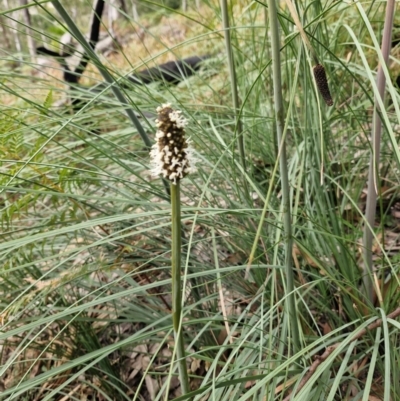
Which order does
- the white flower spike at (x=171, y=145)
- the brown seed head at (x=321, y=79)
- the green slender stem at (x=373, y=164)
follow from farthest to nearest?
1. the green slender stem at (x=373, y=164)
2. the brown seed head at (x=321, y=79)
3. the white flower spike at (x=171, y=145)

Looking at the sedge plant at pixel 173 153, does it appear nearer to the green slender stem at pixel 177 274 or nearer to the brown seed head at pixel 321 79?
the green slender stem at pixel 177 274

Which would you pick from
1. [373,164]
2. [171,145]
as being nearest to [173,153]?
[171,145]

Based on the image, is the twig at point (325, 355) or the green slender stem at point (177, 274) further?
the twig at point (325, 355)

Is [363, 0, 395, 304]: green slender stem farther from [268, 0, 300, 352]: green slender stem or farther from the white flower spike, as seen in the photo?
the white flower spike

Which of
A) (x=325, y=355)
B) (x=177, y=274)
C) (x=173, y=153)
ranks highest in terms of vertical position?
(x=173, y=153)

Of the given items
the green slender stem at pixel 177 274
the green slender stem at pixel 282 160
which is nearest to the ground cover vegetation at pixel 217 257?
the green slender stem at pixel 282 160

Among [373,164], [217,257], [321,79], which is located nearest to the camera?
[321,79]

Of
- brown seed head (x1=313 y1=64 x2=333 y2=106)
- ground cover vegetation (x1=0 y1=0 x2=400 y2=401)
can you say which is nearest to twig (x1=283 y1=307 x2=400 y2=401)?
ground cover vegetation (x1=0 y1=0 x2=400 y2=401)

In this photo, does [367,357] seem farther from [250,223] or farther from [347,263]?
[250,223]

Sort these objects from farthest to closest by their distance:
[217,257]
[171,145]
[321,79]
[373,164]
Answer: [217,257], [373,164], [321,79], [171,145]

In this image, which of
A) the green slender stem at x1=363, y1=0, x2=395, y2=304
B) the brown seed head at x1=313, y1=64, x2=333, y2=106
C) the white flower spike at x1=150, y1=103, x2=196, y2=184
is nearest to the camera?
the white flower spike at x1=150, y1=103, x2=196, y2=184

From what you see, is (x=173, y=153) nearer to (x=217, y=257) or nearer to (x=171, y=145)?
(x=171, y=145)

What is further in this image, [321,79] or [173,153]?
[321,79]

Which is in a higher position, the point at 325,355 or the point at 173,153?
the point at 173,153
